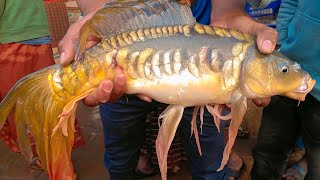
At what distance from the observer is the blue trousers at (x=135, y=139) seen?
1984 mm

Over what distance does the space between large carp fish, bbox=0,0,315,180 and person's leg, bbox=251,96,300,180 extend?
0.75 m

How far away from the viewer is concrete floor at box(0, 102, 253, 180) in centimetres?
276

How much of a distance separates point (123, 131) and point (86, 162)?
0.87 metres

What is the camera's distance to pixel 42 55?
2.63 meters

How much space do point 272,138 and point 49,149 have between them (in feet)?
4.02

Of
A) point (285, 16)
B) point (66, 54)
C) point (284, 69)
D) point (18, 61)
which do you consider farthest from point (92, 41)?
point (18, 61)

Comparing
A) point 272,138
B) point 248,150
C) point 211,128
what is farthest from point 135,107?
point 248,150

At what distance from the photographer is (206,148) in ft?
6.56

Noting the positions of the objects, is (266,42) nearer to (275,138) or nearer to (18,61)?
(275,138)

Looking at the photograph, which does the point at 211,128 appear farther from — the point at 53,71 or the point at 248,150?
the point at 248,150

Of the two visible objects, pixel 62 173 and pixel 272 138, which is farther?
pixel 272 138

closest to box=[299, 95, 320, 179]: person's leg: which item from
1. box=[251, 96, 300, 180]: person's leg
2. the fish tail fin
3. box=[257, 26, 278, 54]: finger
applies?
box=[251, 96, 300, 180]: person's leg

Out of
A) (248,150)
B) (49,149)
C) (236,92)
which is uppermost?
(236,92)

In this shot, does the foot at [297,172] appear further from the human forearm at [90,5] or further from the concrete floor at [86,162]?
the human forearm at [90,5]
